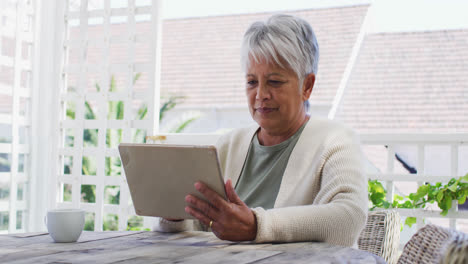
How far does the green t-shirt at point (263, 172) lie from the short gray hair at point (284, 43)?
24 centimetres

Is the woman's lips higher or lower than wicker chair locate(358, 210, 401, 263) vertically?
higher

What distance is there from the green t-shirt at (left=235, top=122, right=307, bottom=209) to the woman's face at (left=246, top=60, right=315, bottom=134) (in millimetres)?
62

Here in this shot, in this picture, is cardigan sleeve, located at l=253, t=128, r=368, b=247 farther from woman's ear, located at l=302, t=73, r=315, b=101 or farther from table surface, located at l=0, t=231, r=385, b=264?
woman's ear, located at l=302, t=73, r=315, b=101

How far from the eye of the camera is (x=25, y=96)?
364cm

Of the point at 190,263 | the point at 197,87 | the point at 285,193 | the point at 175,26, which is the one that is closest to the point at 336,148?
the point at 285,193

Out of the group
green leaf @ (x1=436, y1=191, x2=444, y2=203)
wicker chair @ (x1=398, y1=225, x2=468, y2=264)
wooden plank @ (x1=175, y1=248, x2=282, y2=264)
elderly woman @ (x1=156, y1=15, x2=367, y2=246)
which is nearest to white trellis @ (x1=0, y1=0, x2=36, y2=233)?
elderly woman @ (x1=156, y1=15, x2=367, y2=246)

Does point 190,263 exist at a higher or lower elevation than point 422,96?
lower

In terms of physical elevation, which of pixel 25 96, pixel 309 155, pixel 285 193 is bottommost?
pixel 285 193

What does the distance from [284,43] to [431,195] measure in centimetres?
162

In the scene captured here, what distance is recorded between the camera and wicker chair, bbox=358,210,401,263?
5.47 ft

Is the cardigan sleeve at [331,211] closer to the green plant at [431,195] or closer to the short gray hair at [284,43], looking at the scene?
the short gray hair at [284,43]

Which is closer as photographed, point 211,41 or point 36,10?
point 36,10

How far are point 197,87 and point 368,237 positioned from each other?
1139 centimetres

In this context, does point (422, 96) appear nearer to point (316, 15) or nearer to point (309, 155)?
point (316, 15)
